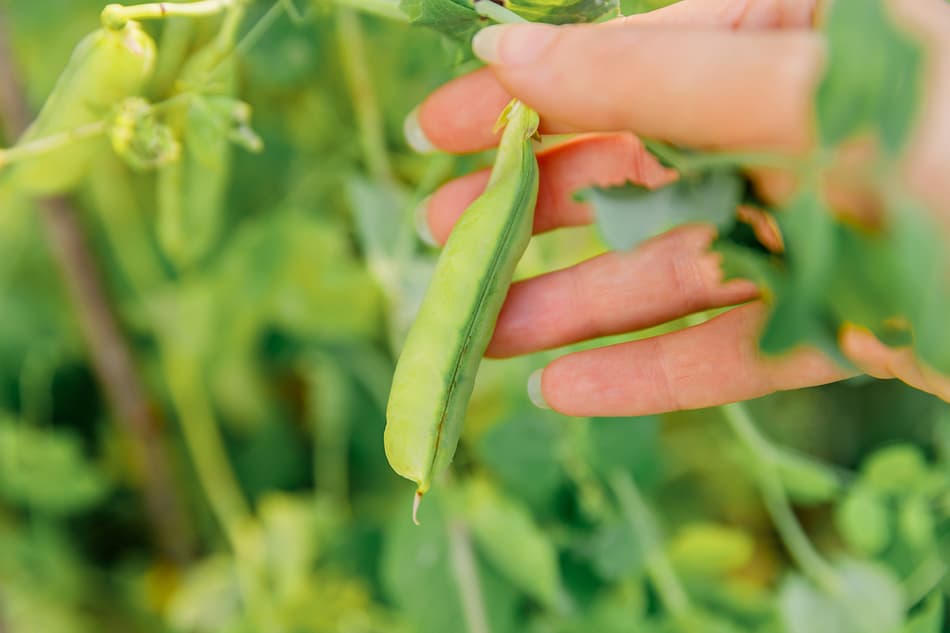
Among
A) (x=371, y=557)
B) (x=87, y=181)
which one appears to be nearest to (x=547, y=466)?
(x=371, y=557)

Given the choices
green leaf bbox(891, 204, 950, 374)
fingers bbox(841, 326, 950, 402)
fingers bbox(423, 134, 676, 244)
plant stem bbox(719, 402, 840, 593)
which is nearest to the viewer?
green leaf bbox(891, 204, 950, 374)

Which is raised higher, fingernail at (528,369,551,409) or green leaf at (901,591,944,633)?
fingernail at (528,369,551,409)

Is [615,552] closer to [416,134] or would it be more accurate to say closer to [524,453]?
[524,453]

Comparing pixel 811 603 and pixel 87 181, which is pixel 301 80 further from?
pixel 811 603

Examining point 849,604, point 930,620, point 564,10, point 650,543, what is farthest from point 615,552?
point 564,10

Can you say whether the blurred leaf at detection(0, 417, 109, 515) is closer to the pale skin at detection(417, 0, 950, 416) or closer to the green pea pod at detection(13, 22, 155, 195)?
the green pea pod at detection(13, 22, 155, 195)

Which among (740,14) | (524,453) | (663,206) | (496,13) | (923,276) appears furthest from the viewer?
(524,453)

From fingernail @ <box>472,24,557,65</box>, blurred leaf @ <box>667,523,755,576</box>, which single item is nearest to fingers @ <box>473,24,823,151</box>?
fingernail @ <box>472,24,557,65</box>

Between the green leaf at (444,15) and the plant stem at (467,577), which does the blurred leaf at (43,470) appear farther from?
the green leaf at (444,15)
